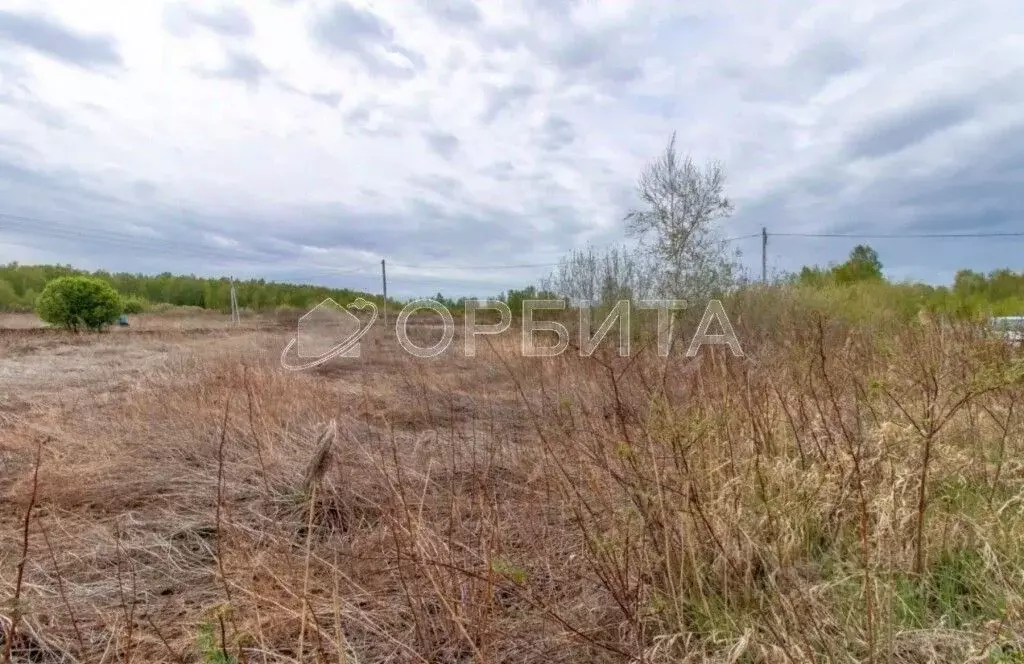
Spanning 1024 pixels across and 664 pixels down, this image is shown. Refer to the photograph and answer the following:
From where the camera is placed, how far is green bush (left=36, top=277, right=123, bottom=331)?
13414 mm

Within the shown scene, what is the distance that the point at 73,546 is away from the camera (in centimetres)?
235

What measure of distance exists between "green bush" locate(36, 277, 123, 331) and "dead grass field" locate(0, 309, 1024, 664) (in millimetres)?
12683

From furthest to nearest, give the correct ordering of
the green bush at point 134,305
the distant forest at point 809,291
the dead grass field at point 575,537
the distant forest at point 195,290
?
the distant forest at point 195,290 < the green bush at point 134,305 < the distant forest at point 809,291 < the dead grass field at point 575,537

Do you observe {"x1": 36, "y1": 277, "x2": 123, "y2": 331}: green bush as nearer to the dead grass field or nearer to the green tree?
the dead grass field

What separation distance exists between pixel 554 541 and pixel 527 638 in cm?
62

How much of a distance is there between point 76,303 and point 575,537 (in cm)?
1661

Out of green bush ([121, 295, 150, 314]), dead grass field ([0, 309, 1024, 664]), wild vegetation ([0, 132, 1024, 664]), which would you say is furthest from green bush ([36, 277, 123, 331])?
dead grass field ([0, 309, 1024, 664])

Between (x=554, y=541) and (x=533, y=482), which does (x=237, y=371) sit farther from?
(x=554, y=541)

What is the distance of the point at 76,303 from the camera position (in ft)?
44.5

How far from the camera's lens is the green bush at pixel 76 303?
44.0ft

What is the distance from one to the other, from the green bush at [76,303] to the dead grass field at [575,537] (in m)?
12.7

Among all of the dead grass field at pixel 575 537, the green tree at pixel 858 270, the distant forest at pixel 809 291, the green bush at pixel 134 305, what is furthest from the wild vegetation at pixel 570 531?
the green bush at pixel 134 305

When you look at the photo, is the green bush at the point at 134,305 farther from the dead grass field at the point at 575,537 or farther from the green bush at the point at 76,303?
the dead grass field at the point at 575,537

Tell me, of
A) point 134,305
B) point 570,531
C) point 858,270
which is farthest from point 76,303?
point 858,270
